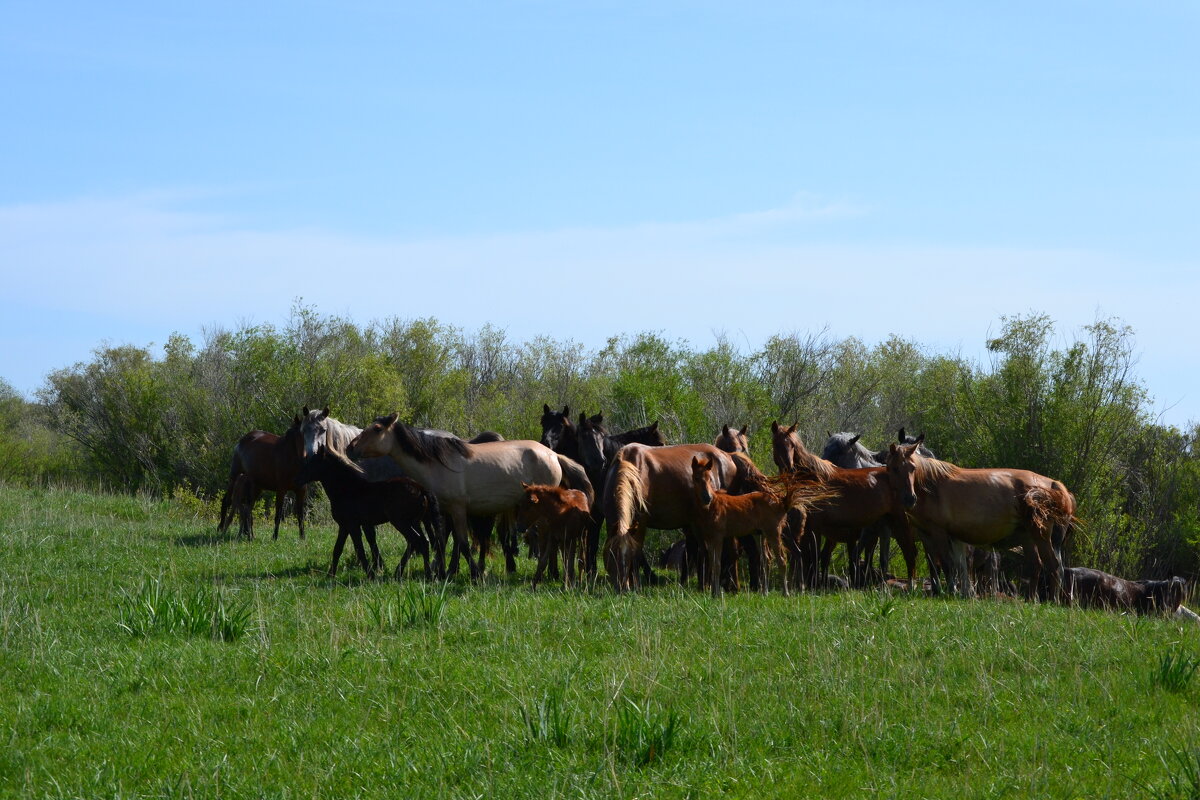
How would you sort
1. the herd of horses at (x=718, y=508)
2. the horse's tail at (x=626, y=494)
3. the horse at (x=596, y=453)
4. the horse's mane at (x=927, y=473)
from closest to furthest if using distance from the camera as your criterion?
the horse's tail at (x=626, y=494)
the herd of horses at (x=718, y=508)
the horse's mane at (x=927, y=473)
the horse at (x=596, y=453)

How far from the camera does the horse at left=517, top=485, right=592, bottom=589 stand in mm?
12742

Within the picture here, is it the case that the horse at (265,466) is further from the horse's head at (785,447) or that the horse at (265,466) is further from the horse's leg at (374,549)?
the horse's head at (785,447)

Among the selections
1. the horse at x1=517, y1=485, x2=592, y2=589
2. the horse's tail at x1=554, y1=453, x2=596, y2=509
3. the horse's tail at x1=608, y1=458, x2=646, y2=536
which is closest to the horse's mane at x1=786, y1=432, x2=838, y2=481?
the horse's tail at x1=608, y1=458, x2=646, y2=536

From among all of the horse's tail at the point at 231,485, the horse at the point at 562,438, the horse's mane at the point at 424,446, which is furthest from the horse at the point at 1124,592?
the horse's tail at the point at 231,485

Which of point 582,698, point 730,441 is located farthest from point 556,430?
point 582,698

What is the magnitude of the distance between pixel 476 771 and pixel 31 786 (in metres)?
2.29

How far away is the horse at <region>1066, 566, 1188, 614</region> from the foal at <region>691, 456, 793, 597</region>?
14.3ft

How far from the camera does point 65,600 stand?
11.1m

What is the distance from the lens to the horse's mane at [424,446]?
13.9m

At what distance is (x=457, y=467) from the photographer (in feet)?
46.1

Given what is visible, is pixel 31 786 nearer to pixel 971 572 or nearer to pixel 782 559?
pixel 782 559

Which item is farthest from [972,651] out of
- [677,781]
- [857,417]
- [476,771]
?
[857,417]

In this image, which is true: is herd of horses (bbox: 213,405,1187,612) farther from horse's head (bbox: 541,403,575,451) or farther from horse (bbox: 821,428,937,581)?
horse's head (bbox: 541,403,575,451)

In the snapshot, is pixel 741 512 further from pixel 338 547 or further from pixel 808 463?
pixel 338 547
